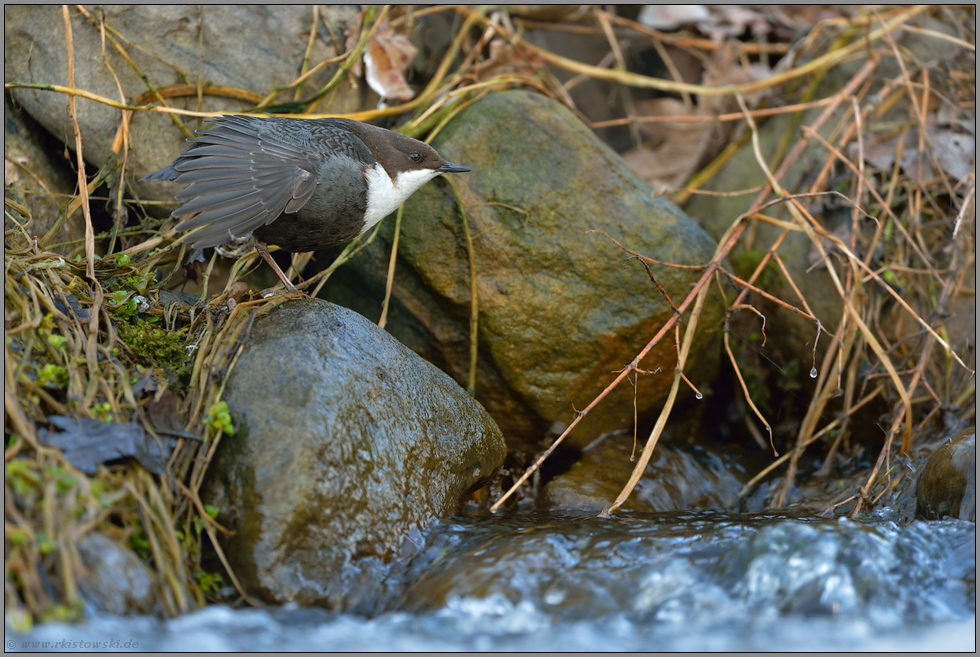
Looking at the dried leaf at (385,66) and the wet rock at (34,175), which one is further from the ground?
the dried leaf at (385,66)

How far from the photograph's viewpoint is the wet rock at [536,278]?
3439 millimetres

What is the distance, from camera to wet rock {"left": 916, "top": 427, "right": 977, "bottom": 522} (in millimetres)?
2584

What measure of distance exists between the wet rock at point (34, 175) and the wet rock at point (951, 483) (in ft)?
12.0

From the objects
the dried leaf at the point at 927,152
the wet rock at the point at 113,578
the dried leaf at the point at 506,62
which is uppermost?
the dried leaf at the point at 506,62

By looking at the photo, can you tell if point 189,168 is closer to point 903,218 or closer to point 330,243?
point 330,243

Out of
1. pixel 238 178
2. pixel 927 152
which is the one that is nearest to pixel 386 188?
pixel 238 178

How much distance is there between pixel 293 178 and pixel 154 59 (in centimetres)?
146

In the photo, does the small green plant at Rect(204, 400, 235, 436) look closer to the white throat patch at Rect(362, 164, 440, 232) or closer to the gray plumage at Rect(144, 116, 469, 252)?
the gray plumage at Rect(144, 116, 469, 252)

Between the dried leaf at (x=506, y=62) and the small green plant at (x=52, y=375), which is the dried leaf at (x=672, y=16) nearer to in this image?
the dried leaf at (x=506, y=62)

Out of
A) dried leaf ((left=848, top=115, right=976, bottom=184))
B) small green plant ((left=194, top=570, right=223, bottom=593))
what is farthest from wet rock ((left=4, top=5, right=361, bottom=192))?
dried leaf ((left=848, top=115, right=976, bottom=184))

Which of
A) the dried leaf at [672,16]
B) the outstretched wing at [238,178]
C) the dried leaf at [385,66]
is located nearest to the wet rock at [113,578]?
the outstretched wing at [238,178]

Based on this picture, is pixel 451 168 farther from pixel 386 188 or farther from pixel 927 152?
pixel 927 152

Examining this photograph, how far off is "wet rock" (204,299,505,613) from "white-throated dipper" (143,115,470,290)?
0.36 m

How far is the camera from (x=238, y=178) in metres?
2.71
